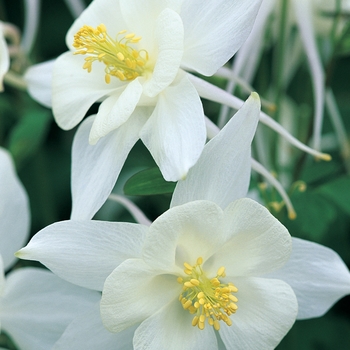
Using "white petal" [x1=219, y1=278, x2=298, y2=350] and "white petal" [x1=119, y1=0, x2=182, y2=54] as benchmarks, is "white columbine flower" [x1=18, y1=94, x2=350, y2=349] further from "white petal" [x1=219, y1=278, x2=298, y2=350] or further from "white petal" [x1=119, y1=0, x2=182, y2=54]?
"white petal" [x1=119, y1=0, x2=182, y2=54]

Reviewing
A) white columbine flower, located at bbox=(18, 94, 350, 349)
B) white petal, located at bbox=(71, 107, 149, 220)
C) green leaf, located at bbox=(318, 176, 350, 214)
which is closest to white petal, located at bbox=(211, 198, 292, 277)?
white columbine flower, located at bbox=(18, 94, 350, 349)

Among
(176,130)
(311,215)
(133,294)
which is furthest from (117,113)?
(311,215)

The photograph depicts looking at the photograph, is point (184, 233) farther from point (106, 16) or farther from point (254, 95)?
point (106, 16)

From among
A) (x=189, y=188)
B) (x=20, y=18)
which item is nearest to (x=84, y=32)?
(x=189, y=188)

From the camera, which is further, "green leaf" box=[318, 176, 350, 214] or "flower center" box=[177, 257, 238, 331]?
"green leaf" box=[318, 176, 350, 214]

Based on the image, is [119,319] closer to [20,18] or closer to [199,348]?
[199,348]

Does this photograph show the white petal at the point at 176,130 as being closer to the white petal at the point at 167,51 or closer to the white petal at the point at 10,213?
the white petal at the point at 167,51

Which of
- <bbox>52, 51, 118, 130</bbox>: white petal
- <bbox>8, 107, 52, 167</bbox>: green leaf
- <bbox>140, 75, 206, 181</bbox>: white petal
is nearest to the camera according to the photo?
<bbox>140, 75, 206, 181</bbox>: white petal
